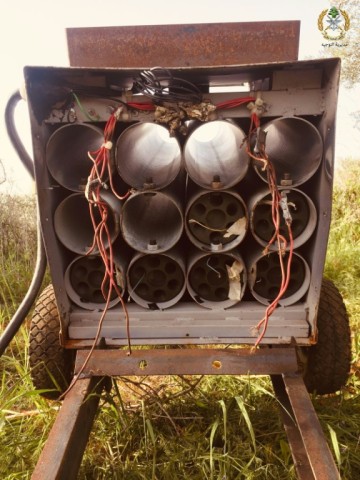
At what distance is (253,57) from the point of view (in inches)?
72.2

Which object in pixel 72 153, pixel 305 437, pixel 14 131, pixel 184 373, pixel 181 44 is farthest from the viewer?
pixel 14 131

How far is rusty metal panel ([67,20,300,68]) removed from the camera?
5.96 ft

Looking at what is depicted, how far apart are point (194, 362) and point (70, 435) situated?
0.52 meters

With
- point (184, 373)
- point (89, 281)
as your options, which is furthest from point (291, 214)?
point (89, 281)

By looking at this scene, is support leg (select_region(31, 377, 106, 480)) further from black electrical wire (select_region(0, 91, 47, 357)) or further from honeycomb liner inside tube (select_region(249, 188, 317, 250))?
honeycomb liner inside tube (select_region(249, 188, 317, 250))

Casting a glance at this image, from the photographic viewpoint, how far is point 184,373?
5.38 ft

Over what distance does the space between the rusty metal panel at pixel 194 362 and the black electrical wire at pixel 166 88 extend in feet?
3.28

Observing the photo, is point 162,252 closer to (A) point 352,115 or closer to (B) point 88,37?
(B) point 88,37

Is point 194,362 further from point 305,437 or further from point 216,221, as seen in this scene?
point 216,221

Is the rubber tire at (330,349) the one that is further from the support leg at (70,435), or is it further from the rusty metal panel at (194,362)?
the support leg at (70,435)

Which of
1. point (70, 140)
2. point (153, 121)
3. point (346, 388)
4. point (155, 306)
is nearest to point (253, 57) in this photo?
point (153, 121)

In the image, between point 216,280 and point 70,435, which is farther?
point 216,280

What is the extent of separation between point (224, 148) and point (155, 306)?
854mm

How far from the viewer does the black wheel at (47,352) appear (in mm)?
2029
